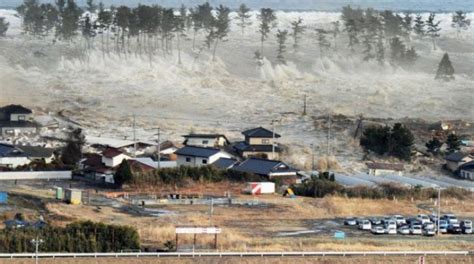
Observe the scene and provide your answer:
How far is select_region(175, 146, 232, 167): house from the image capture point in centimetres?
2381

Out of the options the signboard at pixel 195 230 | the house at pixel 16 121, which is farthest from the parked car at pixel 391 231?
the house at pixel 16 121

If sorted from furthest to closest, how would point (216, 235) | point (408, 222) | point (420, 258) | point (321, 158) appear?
point (321, 158) < point (408, 222) < point (216, 235) < point (420, 258)

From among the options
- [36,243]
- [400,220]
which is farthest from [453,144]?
[36,243]

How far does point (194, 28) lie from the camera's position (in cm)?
3275

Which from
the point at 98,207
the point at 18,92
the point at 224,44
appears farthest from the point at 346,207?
the point at 224,44

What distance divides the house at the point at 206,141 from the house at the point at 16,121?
9.24 feet

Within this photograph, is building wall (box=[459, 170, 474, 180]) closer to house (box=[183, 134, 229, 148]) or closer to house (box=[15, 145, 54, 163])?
house (box=[183, 134, 229, 148])

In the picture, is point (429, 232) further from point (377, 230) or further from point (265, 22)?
point (265, 22)

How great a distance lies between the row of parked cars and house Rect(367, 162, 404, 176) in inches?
189

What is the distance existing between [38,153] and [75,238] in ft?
28.2

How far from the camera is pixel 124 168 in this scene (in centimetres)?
2195

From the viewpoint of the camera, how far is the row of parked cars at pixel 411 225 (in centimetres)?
1848

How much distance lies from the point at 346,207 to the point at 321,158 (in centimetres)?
457

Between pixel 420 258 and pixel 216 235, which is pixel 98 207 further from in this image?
pixel 420 258
